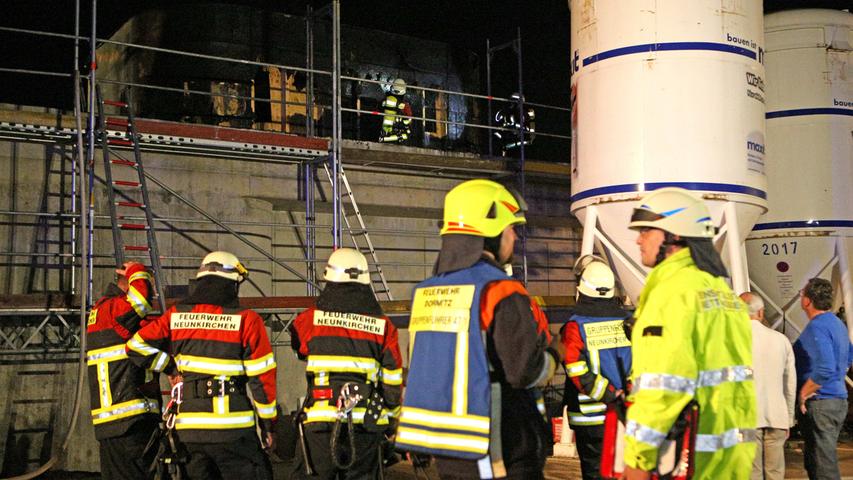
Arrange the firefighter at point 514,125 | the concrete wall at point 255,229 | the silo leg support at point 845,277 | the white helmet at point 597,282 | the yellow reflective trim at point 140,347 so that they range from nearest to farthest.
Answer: the yellow reflective trim at point 140,347
the white helmet at point 597,282
the concrete wall at point 255,229
the silo leg support at point 845,277
the firefighter at point 514,125

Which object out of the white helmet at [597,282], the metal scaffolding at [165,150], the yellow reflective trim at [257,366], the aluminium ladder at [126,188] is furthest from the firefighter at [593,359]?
the metal scaffolding at [165,150]

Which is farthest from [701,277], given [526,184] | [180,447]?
[526,184]

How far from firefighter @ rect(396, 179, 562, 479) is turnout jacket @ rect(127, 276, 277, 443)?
236 centimetres

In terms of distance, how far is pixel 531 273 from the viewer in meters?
13.5

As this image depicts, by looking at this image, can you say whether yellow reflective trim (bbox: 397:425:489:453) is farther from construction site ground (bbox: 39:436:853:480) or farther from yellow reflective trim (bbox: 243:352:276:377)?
construction site ground (bbox: 39:436:853:480)

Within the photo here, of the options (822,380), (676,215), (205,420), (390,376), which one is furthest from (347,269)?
(822,380)

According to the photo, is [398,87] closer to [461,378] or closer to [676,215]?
[676,215]

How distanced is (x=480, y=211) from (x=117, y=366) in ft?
13.6

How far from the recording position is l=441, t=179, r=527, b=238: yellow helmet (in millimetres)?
3969

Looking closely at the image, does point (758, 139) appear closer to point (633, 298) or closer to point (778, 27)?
point (633, 298)

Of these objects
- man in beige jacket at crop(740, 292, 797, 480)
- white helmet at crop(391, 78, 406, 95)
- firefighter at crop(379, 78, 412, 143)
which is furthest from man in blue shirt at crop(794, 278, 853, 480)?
white helmet at crop(391, 78, 406, 95)

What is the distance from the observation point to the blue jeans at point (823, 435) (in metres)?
6.96

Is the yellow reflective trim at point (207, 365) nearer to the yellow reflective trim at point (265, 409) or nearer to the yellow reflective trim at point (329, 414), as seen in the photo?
the yellow reflective trim at point (265, 409)

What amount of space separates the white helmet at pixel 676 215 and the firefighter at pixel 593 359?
7.53ft
